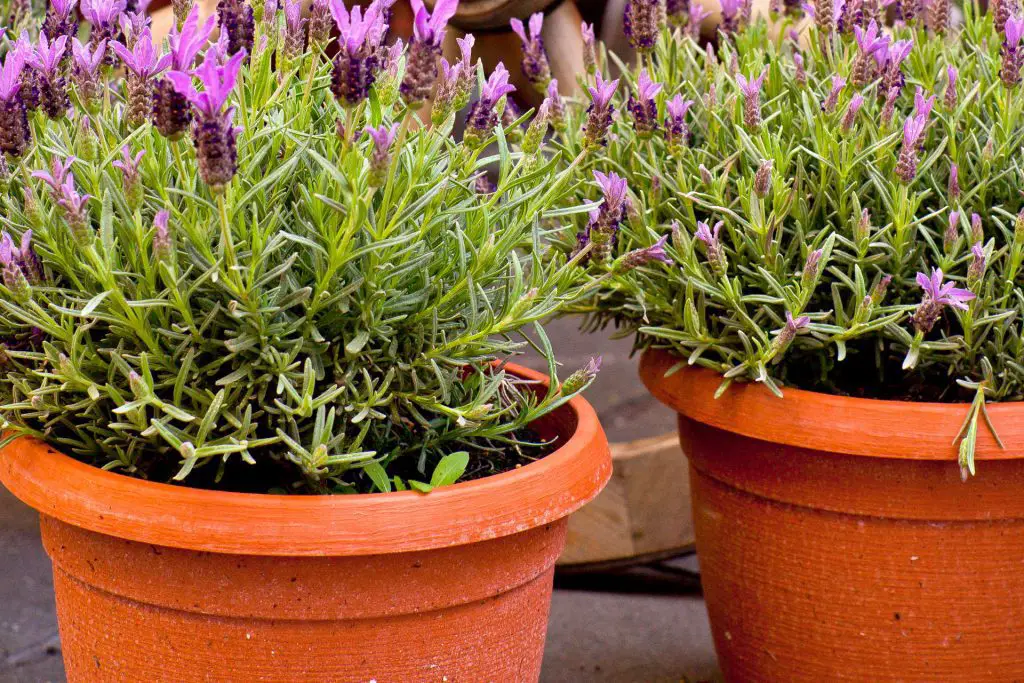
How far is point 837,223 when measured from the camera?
1473 millimetres

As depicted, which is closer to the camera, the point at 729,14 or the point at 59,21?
the point at 59,21

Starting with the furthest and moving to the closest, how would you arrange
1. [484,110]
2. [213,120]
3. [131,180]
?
[484,110]
[131,180]
[213,120]

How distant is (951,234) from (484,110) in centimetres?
58

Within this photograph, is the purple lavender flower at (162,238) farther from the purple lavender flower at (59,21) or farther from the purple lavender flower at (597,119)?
the purple lavender flower at (597,119)

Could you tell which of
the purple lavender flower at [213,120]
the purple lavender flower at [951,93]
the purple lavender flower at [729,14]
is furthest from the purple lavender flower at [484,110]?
the purple lavender flower at [729,14]

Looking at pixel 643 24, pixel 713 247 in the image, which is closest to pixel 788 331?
pixel 713 247

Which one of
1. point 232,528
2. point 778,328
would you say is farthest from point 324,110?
point 778,328

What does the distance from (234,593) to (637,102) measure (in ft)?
2.49

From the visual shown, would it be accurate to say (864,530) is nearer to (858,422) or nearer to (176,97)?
(858,422)

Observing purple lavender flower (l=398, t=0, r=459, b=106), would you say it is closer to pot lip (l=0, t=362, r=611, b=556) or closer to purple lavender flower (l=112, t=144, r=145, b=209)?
purple lavender flower (l=112, t=144, r=145, b=209)

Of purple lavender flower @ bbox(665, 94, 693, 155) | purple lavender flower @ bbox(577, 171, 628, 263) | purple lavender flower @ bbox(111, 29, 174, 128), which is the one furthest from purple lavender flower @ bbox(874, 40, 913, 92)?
purple lavender flower @ bbox(111, 29, 174, 128)

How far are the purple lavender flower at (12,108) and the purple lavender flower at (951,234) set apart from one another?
969mm

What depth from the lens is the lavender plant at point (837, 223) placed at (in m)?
1.34

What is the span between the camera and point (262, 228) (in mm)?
1103
